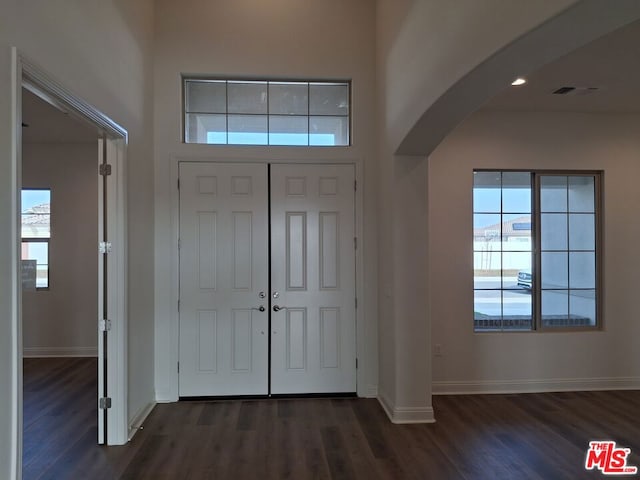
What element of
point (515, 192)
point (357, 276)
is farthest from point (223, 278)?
point (515, 192)

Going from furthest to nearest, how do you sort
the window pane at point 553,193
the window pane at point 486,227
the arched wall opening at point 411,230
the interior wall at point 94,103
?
1. the window pane at point 553,193
2. the window pane at point 486,227
3. the arched wall opening at point 411,230
4. the interior wall at point 94,103

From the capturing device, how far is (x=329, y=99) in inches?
165

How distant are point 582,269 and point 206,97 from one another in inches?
172

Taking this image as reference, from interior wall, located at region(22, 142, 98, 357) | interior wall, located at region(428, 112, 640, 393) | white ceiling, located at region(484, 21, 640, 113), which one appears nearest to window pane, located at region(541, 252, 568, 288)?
interior wall, located at region(428, 112, 640, 393)

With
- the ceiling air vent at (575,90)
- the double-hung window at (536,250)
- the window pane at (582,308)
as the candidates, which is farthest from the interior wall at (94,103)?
the window pane at (582,308)

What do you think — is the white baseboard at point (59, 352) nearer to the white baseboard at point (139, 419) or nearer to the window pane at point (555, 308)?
the white baseboard at point (139, 419)

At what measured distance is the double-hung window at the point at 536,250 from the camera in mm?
4266

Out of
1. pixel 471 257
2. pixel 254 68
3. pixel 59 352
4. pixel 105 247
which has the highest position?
pixel 254 68

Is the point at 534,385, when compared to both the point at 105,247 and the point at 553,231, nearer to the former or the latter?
the point at 553,231

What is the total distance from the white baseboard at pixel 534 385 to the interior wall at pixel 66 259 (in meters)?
4.70

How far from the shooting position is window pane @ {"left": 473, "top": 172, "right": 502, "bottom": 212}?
4266mm

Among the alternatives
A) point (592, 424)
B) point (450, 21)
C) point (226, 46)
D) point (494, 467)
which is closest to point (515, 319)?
point (592, 424)

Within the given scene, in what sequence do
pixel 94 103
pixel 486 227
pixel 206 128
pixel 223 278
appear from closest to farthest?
pixel 94 103
pixel 223 278
pixel 206 128
pixel 486 227

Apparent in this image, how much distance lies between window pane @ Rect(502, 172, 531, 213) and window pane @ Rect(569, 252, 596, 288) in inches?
28.9
